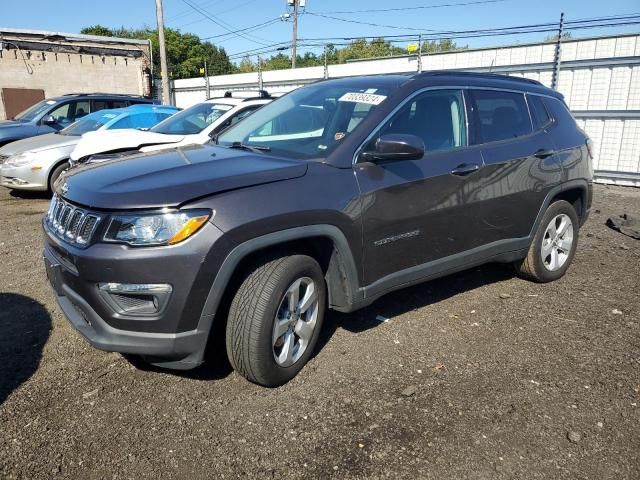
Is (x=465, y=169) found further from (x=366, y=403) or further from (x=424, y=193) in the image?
(x=366, y=403)

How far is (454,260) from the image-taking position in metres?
3.90

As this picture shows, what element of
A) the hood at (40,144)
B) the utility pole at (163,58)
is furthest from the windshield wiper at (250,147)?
the utility pole at (163,58)

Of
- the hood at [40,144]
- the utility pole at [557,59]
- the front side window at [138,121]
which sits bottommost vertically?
the hood at [40,144]

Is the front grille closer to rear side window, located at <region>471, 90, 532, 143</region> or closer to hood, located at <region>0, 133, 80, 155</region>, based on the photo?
rear side window, located at <region>471, 90, 532, 143</region>

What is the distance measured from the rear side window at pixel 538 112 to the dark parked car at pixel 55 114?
951 centimetres

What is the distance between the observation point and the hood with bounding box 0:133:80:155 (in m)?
8.52

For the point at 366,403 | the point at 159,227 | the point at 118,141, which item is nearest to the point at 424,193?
the point at 366,403

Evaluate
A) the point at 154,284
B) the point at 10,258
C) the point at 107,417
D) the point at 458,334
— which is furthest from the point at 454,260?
the point at 10,258

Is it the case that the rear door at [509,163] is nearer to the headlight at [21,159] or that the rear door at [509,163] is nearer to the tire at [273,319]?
the tire at [273,319]

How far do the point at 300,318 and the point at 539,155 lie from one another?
267 cm

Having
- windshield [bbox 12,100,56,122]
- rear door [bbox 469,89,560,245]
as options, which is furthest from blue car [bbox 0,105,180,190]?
rear door [bbox 469,89,560,245]

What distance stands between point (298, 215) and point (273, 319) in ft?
1.95

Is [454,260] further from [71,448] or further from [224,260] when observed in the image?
[71,448]

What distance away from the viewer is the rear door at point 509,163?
4.05 meters
